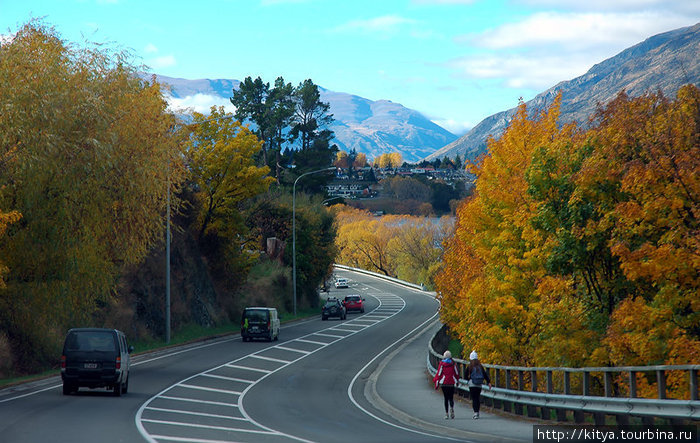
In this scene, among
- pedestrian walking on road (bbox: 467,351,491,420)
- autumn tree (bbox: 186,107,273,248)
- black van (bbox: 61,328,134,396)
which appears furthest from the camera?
autumn tree (bbox: 186,107,273,248)

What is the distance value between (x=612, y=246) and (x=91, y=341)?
544 inches

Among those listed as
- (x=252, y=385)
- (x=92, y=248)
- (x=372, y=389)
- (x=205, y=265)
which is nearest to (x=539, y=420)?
(x=372, y=389)

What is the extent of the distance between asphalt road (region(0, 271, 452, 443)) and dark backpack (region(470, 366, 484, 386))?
2.03 meters

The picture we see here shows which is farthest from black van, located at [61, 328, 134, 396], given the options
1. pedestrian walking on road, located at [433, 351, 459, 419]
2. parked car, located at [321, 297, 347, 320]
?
parked car, located at [321, 297, 347, 320]

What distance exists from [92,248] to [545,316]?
1457 centimetres

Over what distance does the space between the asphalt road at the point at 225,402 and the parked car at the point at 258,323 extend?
0.63 metres

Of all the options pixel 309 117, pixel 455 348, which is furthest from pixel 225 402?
pixel 309 117

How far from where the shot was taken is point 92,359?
22.1 metres

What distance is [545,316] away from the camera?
961 inches

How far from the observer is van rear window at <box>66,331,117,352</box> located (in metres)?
22.1

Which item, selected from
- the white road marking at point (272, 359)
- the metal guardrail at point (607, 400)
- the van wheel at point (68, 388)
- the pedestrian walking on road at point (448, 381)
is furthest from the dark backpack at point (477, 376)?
the white road marking at point (272, 359)

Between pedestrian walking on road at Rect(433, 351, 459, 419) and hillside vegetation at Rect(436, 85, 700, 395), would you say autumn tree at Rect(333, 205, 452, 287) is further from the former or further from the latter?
pedestrian walking on road at Rect(433, 351, 459, 419)

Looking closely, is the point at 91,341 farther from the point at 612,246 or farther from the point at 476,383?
the point at 612,246

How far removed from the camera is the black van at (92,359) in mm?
22062
